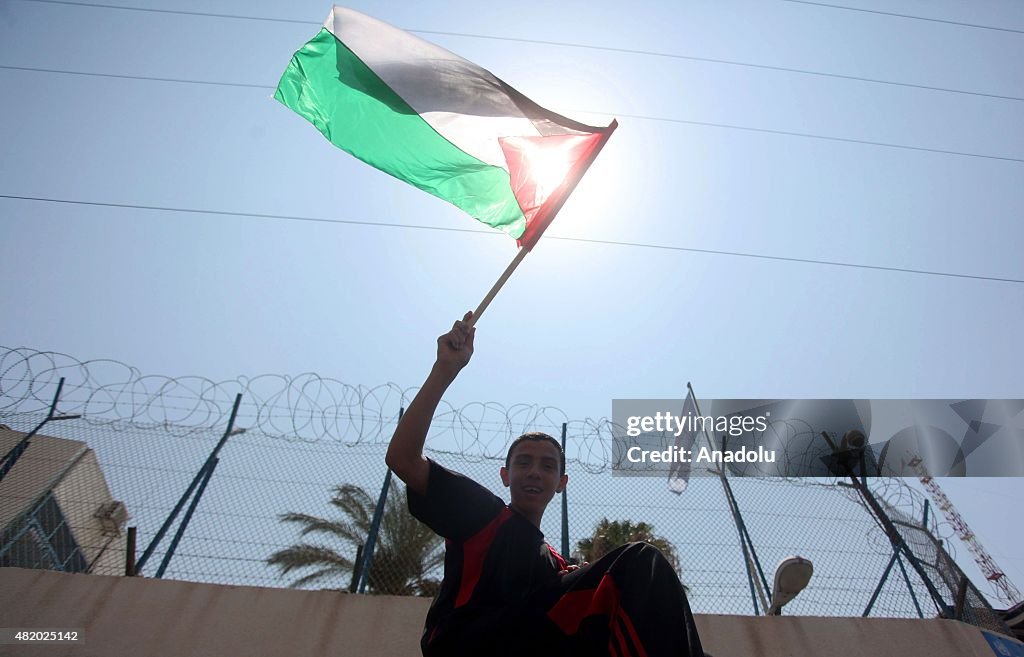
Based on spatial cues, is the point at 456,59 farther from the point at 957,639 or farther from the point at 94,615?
the point at 957,639

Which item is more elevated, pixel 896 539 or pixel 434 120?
pixel 434 120

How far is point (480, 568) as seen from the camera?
6.30 feet

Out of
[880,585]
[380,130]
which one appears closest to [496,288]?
[380,130]

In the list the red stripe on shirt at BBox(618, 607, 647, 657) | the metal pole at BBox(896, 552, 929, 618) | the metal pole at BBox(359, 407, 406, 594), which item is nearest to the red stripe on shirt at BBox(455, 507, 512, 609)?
the red stripe on shirt at BBox(618, 607, 647, 657)

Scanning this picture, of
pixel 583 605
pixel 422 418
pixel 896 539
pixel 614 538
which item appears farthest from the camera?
pixel 614 538

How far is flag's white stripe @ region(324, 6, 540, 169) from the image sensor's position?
353 centimetres

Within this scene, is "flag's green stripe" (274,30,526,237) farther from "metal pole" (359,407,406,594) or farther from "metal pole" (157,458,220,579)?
"metal pole" (157,458,220,579)

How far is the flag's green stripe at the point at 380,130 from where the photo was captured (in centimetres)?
357

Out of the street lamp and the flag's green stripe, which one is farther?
the street lamp

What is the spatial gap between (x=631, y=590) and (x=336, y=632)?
13.0 ft

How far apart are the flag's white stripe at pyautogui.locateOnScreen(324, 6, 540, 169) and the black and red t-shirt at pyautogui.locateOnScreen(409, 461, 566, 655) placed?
2.27 meters

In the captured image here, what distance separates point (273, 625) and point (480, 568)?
12.1ft

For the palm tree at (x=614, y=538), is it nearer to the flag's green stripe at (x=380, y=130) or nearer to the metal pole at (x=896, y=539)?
the metal pole at (x=896, y=539)

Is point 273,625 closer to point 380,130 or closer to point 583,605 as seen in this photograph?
point 380,130
